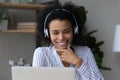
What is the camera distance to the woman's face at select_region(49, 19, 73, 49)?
4.28ft

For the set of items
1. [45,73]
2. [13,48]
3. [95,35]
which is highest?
[95,35]

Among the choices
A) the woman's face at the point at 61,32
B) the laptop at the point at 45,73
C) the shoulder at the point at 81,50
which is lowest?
the laptop at the point at 45,73

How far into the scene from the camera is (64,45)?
1.33m

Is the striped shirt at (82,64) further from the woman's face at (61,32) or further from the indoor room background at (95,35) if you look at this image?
the indoor room background at (95,35)

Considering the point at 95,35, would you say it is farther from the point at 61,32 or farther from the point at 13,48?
the point at 61,32

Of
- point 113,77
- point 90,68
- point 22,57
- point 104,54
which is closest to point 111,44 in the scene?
point 104,54

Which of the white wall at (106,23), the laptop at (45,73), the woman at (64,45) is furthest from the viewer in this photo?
the white wall at (106,23)

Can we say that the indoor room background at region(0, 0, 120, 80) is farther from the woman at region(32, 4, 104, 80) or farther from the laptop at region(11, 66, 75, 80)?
the laptop at region(11, 66, 75, 80)

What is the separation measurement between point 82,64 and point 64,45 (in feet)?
0.48

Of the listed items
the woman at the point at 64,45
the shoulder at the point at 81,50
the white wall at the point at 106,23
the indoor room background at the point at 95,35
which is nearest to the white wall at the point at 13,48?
the indoor room background at the point at 95,35

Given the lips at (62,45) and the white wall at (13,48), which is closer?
the lips at (62,45)

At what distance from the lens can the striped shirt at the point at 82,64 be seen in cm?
129

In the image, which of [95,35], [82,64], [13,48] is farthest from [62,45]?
[95,35]

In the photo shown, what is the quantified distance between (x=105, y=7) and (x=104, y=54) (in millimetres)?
560
